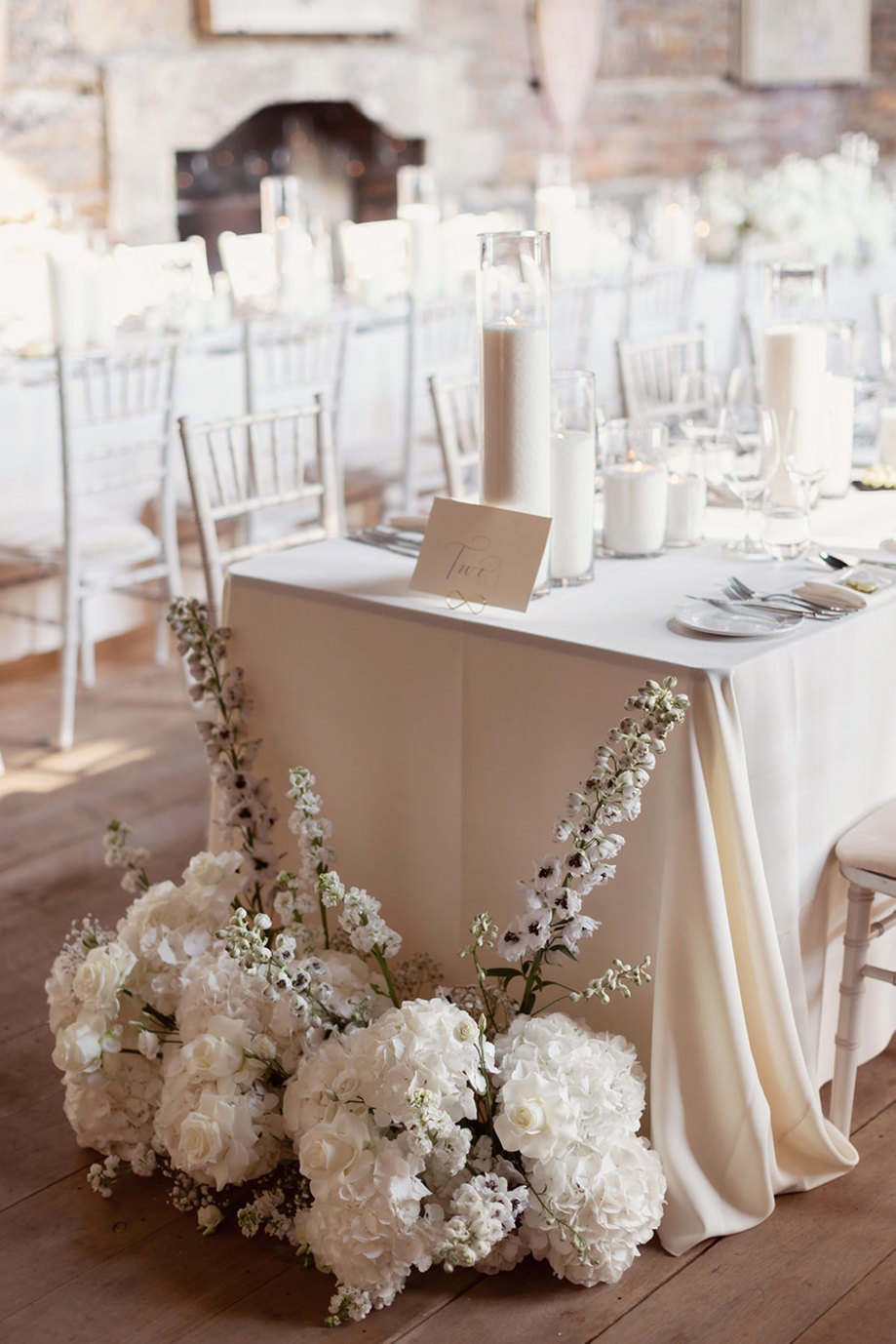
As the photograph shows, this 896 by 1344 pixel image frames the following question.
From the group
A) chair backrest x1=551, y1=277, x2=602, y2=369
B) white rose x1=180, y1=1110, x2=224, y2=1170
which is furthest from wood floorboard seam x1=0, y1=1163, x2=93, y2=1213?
chair backrest x1=551, y1=277, x2=602, y2=369

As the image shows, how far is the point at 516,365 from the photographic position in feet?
6.10

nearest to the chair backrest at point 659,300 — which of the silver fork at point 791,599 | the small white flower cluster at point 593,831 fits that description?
the silver fork at point 791,599

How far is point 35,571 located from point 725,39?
5596 millimetres

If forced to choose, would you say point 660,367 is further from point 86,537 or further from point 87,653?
point 87,653

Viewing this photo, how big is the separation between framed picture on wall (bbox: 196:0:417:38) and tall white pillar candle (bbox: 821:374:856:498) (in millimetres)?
3827

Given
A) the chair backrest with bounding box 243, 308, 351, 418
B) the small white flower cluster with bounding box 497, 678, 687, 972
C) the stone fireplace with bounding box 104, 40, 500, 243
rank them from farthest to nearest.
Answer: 1. the stone fireplace with bounding box 104, 40, 500, 243
2. the chair backrest with bounding box 243, 308, 351, 418
3. the small white flower cluster with bounding box 497, 678, 687, 972

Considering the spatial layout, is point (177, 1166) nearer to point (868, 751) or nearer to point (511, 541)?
point (511, 541)

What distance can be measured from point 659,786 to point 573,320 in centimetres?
302

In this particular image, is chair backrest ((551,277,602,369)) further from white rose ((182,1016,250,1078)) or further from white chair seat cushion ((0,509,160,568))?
white rose ((182,1016,250,1078))

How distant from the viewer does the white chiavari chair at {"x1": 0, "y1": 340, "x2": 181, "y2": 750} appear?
11.4ft

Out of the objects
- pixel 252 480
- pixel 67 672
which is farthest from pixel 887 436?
pixel 67 672

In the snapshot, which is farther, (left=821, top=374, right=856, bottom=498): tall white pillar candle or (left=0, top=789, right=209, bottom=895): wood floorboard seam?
(left=0, top=789, right=209, bottom=895): wood floorboard seam

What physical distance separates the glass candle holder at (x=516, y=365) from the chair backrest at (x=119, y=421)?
5.59 ft

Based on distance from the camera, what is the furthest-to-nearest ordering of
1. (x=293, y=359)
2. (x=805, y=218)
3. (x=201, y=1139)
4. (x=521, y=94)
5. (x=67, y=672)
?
(x=521, y=94) → (x=805, y=218) → (x=293, y=359) → (x=67, y=672) → (x=201, y=1139)
